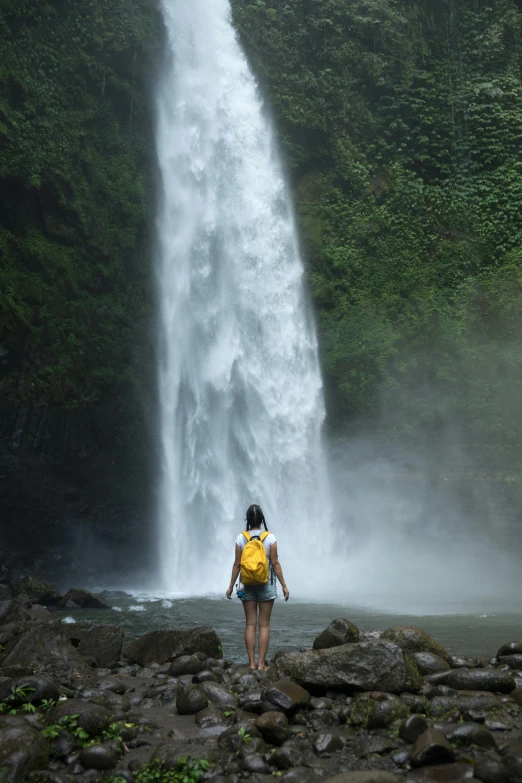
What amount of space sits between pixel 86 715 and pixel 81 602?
29.5 ft

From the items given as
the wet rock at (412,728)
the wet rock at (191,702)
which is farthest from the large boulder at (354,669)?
the wet rock at (412,728)

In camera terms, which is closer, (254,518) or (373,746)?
(373,746)

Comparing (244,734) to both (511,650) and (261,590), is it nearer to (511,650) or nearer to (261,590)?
(261,590)

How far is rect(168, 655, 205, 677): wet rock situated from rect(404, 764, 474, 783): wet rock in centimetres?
302

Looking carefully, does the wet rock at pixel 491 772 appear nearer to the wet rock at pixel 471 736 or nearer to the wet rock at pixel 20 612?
the wet rock at pixel 471 736

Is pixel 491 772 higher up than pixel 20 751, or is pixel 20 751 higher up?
pixel 491 772

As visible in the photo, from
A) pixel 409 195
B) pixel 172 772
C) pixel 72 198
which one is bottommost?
pixel 172 772

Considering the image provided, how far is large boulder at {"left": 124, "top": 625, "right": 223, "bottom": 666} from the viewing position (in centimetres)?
684

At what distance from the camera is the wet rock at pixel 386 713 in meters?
4.27

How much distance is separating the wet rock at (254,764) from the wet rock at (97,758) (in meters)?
0.76

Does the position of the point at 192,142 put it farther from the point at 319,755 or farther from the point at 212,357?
the point at 319,755

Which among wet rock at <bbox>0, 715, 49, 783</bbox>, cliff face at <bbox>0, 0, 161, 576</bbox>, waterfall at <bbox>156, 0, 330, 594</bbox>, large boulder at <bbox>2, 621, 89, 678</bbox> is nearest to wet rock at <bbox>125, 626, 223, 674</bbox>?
large boulder at <bbox>2, 621, 89, 678</bbox>

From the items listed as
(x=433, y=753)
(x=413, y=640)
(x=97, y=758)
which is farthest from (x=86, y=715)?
(x=413, y=640)

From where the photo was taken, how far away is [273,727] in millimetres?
4137
